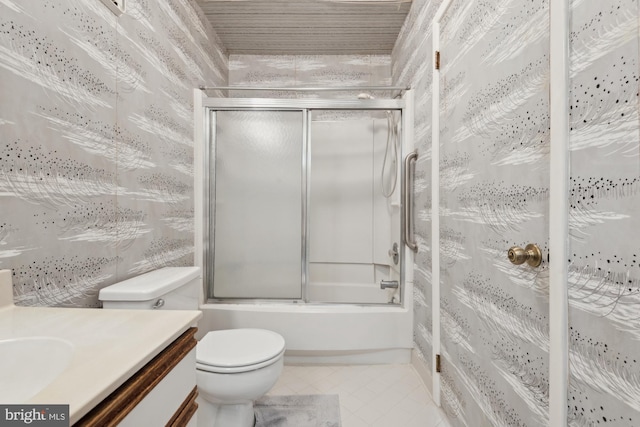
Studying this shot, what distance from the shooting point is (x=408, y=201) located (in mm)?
1847

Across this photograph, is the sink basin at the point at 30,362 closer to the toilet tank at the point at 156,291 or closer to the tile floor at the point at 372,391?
the toilet tank at the point at 156,291

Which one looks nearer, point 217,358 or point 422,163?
point 217,358

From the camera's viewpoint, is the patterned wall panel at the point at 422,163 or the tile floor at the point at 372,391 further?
the patterned wall panel at the point at 422,163

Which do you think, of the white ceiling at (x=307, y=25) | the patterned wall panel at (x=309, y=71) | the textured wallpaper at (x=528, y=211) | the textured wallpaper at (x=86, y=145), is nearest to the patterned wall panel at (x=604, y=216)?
the textured wallpaper at (x=528, y=211)

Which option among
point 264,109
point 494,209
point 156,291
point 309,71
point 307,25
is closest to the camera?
point 494,209

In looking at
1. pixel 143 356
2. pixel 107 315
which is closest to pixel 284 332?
pixel 107 315

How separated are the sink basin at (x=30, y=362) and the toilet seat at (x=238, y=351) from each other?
672 mm

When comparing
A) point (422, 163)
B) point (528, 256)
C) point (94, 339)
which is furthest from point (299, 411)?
point (422, 163)

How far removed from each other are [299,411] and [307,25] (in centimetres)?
259

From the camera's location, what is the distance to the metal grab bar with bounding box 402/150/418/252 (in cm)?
183

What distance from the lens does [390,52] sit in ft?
8.81

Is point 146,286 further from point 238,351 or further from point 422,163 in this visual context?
point 422,163

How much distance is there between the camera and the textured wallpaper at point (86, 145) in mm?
→ 834

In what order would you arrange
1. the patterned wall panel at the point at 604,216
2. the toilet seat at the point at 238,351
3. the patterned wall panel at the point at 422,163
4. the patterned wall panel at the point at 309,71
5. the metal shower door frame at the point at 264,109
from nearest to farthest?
the patterned wall panel at the point at 604,216, the toilet seat at the point at 238,351, the patterned wall panel at the point at 422,163, the metal shower door frame at the point at 264,109, the patterned wall panel at the point at 309,71
